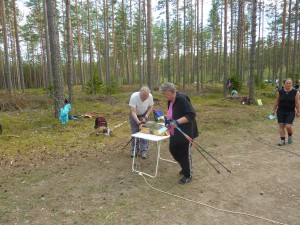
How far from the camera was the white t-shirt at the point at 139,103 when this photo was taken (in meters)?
5.12

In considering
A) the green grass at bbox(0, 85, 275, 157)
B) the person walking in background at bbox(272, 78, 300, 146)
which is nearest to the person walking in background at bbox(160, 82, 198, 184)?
the green grass at bbox(0, 85, 275, 157)

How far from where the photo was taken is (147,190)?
395 centimetres

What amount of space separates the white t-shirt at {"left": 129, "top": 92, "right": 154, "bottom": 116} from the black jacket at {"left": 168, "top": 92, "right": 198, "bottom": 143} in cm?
137

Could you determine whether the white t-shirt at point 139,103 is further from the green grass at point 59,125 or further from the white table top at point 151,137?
the green grass at point 59,125

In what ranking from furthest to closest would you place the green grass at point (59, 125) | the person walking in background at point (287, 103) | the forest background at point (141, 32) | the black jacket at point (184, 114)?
the forest background at point (141, 32), the green grass at point (59, 125), the person walking in background at point (287, 103), the black jacket at point (184, 114)

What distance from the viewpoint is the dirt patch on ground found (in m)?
3.17

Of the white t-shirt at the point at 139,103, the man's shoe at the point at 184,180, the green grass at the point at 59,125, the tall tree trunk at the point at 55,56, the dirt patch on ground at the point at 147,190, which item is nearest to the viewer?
the dirt patch on ground at the point at 147,190

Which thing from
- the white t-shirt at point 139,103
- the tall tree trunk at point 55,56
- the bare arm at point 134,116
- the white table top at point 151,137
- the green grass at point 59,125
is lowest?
the green grass at point 59,125

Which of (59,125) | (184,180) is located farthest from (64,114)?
(184,180)

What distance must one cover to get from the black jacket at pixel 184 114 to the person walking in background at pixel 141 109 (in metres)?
1.12

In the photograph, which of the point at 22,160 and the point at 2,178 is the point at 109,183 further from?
the point at 22,160

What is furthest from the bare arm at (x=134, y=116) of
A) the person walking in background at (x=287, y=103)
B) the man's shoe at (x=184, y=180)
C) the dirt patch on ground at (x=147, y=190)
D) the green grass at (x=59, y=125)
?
the person walking in background at (x=287, y=103)

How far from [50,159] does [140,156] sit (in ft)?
7.05

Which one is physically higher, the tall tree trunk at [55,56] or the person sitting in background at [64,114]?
the tall tree trunk at [55,56]
